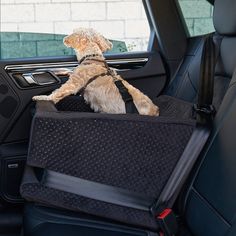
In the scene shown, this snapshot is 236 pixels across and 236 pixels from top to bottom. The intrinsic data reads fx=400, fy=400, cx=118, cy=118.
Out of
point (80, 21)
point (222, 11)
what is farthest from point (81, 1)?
point (222, 11)

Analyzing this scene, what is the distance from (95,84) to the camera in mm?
1771

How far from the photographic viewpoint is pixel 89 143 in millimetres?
1077

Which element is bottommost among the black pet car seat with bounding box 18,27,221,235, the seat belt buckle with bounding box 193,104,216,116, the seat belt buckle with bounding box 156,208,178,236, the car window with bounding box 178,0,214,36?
the seat belt buckle with bounding box 156,208,178,236

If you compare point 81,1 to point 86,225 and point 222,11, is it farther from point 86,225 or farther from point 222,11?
point 86,225

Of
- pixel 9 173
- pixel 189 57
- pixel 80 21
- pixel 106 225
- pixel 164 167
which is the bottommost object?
pixel 9 173

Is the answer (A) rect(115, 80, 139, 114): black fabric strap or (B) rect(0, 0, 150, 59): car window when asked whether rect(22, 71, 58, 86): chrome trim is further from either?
(A) rect(115, 80, 139, 114): black fabric strap

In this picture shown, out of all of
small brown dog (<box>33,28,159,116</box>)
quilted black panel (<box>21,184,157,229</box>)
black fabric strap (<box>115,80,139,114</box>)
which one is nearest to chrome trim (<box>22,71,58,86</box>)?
small brown dog (<box>33,28,159,116</box>)

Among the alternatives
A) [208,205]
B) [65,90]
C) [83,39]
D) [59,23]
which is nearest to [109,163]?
[208,205]

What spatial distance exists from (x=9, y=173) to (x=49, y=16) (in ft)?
3.29

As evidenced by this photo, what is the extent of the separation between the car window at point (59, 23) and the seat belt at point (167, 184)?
1156mm

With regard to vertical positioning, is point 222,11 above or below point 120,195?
above

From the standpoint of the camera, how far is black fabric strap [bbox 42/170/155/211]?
1.12 meters

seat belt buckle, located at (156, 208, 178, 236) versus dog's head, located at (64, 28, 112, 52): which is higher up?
dog's head, located at (64, 28, 112, 52)

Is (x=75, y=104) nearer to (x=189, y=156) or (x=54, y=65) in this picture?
(x=54, y=65)
